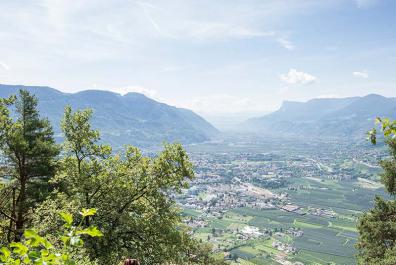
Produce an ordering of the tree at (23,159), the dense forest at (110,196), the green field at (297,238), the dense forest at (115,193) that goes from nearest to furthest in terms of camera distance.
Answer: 1. the dense forest at (110,196)
2. the dense forest at (115,193)
3. the tree at (23,159)
4. the green field at (297,238)

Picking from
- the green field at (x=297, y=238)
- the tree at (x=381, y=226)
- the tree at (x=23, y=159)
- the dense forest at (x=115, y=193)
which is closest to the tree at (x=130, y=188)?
the dense forest at (x=115, y=193)

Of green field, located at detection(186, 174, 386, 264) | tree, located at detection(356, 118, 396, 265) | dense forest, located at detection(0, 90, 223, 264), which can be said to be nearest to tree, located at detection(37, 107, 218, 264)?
dense forest, located at detection(0, 90, 223, 264)

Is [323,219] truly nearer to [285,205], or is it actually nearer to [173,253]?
[285,205]

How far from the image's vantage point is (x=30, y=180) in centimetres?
2933

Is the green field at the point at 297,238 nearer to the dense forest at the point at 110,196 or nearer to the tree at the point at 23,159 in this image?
the tree at the point at 23,159

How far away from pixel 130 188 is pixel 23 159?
919cm

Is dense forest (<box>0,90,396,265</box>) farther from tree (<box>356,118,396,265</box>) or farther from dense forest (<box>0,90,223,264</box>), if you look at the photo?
tree (<box>356,118,396,265</box>)

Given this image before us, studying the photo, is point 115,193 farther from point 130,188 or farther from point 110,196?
point 130,188

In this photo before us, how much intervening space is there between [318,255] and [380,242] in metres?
95.2

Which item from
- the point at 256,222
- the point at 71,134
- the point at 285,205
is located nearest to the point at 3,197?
the point at 71,134

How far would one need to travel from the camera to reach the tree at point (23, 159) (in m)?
24.5

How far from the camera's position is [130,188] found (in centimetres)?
2325

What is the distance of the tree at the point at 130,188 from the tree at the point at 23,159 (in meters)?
2.82

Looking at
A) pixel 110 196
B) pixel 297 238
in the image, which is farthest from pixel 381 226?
pixel 297 238
